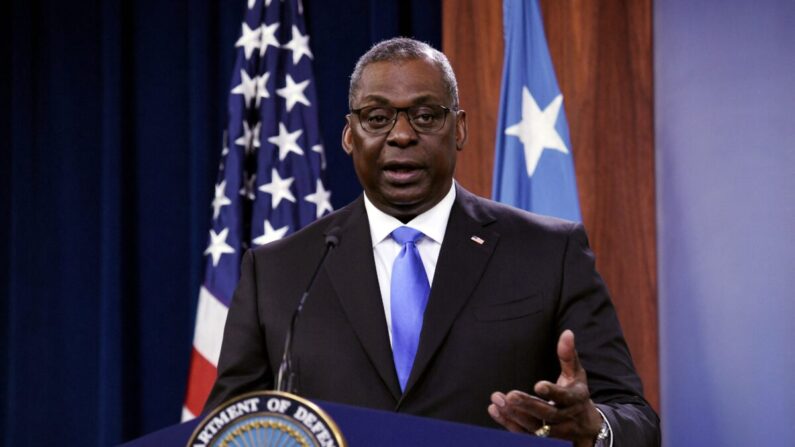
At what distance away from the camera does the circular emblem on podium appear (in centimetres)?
107

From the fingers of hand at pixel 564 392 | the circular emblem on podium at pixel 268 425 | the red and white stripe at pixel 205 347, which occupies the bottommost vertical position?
the red and white stripe at pixel 205 347

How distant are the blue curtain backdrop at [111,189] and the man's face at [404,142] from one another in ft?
6.75

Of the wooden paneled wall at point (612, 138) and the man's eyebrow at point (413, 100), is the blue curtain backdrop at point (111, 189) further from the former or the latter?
the man's eyebrow at point (413, 100)

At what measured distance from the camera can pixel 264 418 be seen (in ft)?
3.56

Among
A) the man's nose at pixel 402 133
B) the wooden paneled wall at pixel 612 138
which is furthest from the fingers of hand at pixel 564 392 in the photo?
the wooden paneled wall at pixel 612 138

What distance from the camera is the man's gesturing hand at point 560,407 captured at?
127 centimetres

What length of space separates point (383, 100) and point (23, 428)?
120 inches

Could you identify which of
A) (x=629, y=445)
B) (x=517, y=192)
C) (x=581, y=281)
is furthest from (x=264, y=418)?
(x=517, y=192)

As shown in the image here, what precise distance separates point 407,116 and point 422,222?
206 millimetres

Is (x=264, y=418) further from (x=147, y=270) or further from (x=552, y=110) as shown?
(x=147, y=270)

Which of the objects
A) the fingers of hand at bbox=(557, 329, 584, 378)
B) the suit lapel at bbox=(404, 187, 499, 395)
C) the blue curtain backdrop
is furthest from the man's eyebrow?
the blue curtain backdrop

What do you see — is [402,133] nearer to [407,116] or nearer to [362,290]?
[407,116]

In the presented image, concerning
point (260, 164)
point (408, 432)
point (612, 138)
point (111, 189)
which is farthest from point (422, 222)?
point (111, 189)

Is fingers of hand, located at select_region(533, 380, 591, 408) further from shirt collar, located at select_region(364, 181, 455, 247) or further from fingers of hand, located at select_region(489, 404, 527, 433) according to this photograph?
shirt collar, located at select_region(364, 181, 455, 247)
